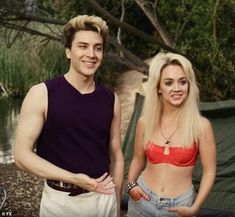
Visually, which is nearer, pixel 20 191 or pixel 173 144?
pixel 173 144

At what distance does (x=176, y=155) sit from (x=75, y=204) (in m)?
0.53

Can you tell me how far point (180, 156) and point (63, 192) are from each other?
1.86 ft

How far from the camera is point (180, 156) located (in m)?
2.32

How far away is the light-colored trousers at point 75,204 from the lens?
6.59 ft

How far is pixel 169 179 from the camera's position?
2.35 metres

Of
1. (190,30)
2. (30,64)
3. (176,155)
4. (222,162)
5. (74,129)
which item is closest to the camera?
(74,129)

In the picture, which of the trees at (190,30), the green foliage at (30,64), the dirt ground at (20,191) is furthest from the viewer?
the green foliage at (30,64)

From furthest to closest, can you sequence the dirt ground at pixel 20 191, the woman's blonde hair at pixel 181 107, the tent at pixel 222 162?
1. the tent at pixel 222 162
2. the dirt ground at pixel 20 191
3. the woman's blonde hair at pixel 181 107

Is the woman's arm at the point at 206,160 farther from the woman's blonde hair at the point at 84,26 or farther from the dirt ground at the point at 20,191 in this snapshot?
the dirt ground at the point at 20,191

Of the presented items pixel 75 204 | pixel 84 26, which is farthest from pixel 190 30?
pixel 75 204

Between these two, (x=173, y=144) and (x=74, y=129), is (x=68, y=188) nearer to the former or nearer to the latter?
(x=74, y=129)

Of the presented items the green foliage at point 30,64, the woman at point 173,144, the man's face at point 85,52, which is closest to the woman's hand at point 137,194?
the woman at point 173,144

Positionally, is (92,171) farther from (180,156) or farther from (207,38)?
(207,38)

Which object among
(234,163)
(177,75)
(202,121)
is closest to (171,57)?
(177,75)
